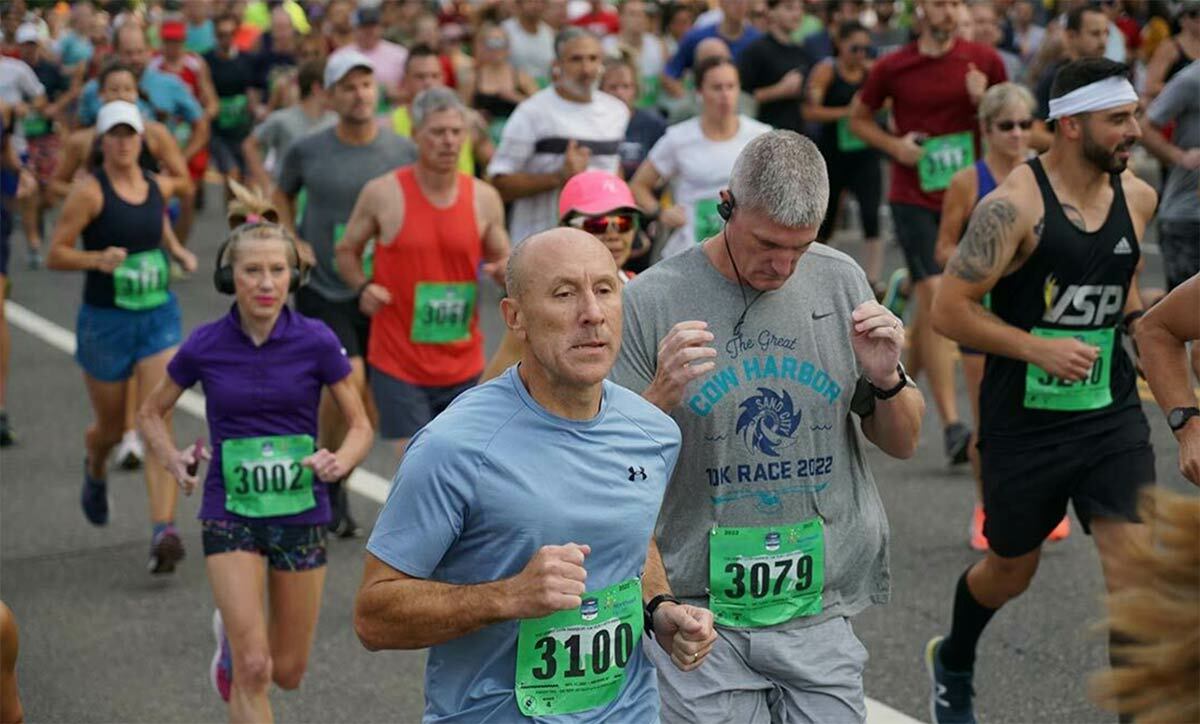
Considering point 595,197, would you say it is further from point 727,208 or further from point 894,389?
point 894,389

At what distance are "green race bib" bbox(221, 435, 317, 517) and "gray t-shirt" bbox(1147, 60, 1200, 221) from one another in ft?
14.8

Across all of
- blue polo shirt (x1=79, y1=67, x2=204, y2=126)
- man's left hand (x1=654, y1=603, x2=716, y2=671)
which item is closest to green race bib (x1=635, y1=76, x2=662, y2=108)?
blue polo shirt (x1=79, y1=67, x2=204, y2=126)

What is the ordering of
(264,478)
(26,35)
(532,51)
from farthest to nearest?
1. (26,35)
2. (532,51)
3. (264,478)

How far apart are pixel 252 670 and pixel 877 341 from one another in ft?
7.67

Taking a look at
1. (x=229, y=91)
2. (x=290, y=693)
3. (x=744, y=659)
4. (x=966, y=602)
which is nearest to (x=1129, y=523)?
(x=966, y=602)

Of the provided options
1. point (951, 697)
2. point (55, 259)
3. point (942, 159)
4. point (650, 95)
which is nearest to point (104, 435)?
point (55, 259)

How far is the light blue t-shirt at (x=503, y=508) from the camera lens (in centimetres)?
355

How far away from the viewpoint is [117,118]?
8.66 meters

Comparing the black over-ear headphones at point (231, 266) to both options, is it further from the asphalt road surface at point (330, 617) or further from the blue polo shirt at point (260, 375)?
the asphalt road surface at point (330, 617)

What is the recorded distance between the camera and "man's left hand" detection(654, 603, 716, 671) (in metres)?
3.78

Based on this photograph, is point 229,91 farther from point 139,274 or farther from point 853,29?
point 139,274

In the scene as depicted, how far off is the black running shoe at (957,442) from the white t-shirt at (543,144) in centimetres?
204

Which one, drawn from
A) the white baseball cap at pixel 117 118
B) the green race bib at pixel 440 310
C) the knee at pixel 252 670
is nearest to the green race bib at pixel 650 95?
the white baseball cap at pixel 117 118

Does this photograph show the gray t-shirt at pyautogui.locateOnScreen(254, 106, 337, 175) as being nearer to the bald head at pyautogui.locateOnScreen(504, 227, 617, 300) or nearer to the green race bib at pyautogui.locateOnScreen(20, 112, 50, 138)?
the bald head at pyautogui.locateOnScreen(504, 227, 617, 300)
